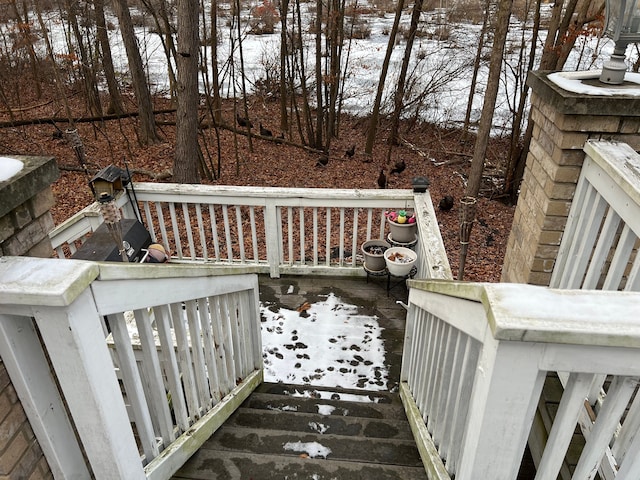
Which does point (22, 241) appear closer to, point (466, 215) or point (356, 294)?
point (466, 215)

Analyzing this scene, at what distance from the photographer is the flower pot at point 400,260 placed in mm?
4117

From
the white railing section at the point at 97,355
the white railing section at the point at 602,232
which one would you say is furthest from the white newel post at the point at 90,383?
the white railing section at the point at 602,232

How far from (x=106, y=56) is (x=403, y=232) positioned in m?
8.74

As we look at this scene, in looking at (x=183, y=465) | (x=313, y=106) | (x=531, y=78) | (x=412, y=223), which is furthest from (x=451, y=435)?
(x=313, y=106)

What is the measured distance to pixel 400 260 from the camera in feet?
13.8

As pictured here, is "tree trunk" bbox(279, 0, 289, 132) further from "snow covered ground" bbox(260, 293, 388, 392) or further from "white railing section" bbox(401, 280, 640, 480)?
"white railing section" bbox(401, 280, 640, 480)

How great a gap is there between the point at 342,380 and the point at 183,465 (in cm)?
157

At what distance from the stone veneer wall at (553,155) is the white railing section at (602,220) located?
0.06m

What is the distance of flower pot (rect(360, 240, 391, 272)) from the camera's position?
4.36 meters

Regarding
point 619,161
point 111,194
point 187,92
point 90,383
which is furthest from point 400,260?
point 187,92

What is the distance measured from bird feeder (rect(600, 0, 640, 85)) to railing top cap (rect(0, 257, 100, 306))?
259 centimetres

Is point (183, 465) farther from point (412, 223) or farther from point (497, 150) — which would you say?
point (497, 150)

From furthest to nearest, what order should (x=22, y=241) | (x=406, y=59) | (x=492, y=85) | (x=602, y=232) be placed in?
(x=406, y=59), (x=492, y=85), (x=602, y=232), (x=22, y=241)

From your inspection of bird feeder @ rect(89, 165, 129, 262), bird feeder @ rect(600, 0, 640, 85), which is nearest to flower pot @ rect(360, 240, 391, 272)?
bird feeder @ rect(89, 165, 129, 262)
